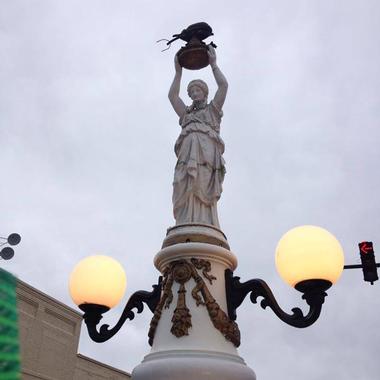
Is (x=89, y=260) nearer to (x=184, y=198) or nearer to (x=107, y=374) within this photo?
(x=184, y=198)

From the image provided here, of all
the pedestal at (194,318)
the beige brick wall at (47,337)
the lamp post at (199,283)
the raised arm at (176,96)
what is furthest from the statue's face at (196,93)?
the beige brick wall at (47,337)

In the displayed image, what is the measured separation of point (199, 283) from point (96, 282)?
3.52ft

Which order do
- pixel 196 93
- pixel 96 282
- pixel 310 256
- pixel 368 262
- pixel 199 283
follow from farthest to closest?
pixel 368 262
pixel 196 93
pixel 96 282
pixel 199 283
pixel 310 256

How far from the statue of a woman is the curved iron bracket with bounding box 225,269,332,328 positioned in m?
0.62

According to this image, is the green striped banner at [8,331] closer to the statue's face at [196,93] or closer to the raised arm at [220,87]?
the raised arm at [220,87]

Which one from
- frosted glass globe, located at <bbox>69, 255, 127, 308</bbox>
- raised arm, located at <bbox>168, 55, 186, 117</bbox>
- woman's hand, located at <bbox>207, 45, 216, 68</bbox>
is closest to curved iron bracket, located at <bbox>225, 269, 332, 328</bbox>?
frosted glass globe, located at <bbox>69, 255, 127, 308</bbox>

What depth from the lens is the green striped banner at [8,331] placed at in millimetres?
710

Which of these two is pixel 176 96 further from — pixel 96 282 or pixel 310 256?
pixel 310 256

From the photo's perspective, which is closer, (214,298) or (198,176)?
(214,298)

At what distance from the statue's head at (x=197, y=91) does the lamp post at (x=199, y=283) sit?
0.35 metres

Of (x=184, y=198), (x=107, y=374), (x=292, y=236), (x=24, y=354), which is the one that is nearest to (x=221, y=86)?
(x=184, y=198)

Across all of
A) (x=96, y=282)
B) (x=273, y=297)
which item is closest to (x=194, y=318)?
(x=273, y=297)

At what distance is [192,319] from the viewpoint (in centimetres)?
355

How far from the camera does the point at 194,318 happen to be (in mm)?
3557
